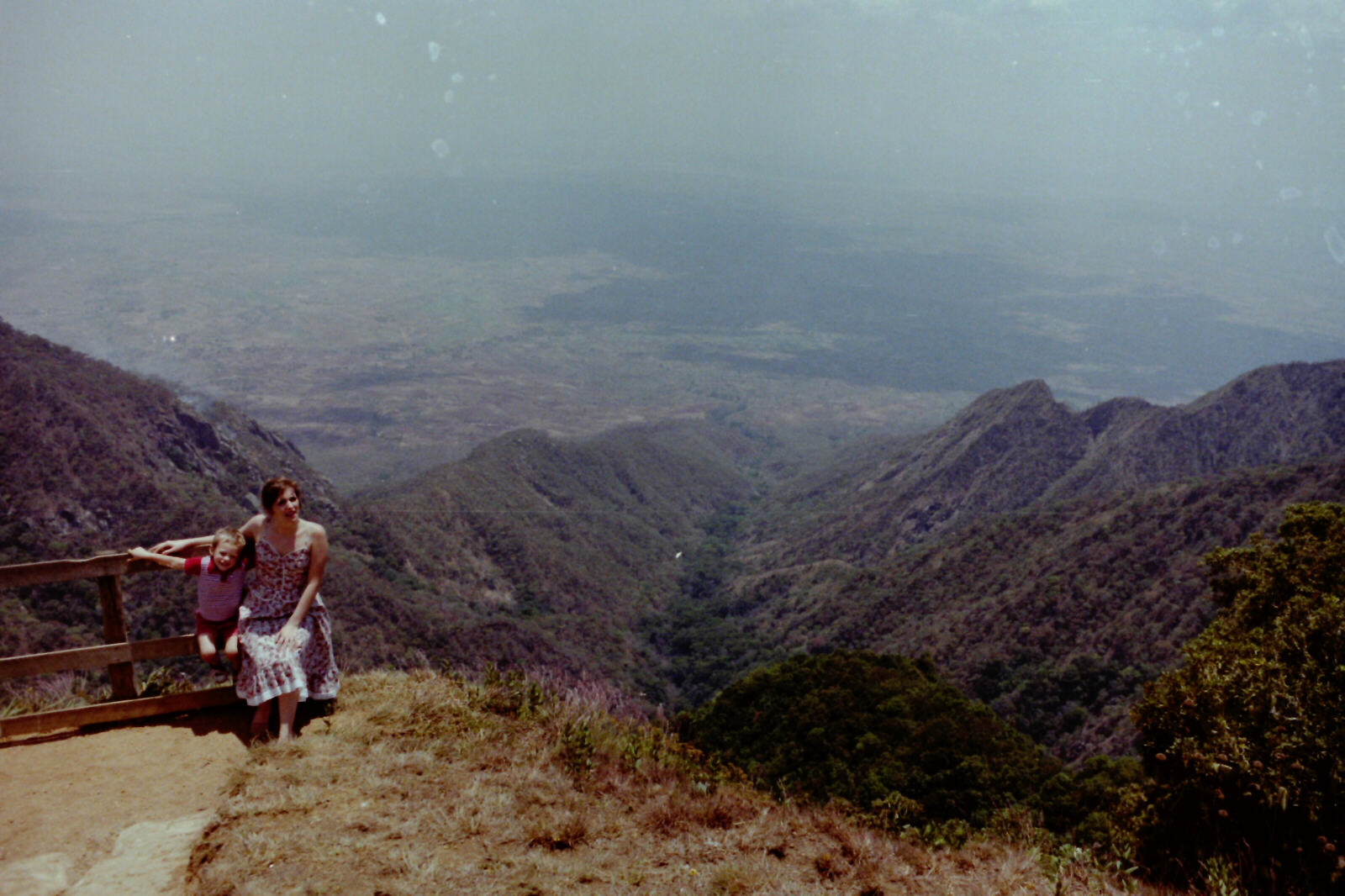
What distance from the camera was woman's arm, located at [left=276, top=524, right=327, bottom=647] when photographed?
734 centimetres

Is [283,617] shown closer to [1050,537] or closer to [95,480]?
[95,480]

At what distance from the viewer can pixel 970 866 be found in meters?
6.42

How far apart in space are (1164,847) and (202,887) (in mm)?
8004

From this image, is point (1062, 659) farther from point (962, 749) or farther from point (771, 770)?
point (771, 770)

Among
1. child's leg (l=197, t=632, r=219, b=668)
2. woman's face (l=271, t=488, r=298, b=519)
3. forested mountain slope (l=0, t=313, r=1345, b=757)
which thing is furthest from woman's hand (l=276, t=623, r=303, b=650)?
forested mountain slope (l=0, t=313, r=1345, b=757)

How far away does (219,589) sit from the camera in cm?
747

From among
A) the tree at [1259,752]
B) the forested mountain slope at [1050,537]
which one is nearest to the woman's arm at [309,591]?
the tree at [1259,752]

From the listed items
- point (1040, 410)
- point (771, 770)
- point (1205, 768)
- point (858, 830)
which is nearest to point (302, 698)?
point (858, 830)

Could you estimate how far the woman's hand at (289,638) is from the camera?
7297mm

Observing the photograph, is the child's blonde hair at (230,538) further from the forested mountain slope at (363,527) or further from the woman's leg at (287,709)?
the forested mountain slope at (363,527)

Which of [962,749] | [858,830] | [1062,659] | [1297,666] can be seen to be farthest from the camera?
[1062,659]

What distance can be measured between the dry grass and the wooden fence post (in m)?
1.75

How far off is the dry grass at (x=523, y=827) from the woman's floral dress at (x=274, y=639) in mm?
425

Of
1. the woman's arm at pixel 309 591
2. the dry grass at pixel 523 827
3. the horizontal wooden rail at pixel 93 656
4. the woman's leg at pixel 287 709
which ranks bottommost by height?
the dry grass at pixel 523 827
